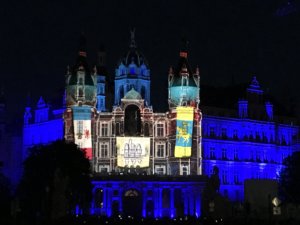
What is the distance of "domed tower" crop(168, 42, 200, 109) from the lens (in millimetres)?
157750

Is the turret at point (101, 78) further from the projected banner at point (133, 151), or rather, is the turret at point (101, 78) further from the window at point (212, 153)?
the window at point (212, 153)

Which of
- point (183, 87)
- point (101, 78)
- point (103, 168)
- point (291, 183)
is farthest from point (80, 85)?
point (291, 183)

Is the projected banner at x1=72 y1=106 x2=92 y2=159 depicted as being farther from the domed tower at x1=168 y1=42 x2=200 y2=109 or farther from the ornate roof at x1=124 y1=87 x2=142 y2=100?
the domed tower at x1=168 y1=42 x2=200 y2=109

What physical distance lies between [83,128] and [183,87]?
62.3 feet

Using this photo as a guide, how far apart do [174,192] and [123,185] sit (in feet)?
28.9

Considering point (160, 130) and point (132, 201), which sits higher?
point (160, 130)

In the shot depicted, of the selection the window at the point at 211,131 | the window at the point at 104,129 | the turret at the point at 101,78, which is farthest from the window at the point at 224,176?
the window at the point at 104,129

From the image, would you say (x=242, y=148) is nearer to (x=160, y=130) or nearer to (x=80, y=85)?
(x=160, y=130)

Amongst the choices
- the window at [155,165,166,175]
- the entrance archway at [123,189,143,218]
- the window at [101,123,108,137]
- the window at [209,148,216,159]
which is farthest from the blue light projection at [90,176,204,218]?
the window at [209,148,216,159]

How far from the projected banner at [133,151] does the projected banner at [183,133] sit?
5.51 m

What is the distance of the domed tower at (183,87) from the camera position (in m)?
158

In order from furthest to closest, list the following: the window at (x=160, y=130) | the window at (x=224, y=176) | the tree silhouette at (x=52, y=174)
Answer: the window at (x=224, y=176) < the window at (x=160, y=130) < the tree silhouette at (x=52, y=174)

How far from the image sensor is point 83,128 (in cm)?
15425

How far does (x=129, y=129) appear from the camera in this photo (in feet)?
517
